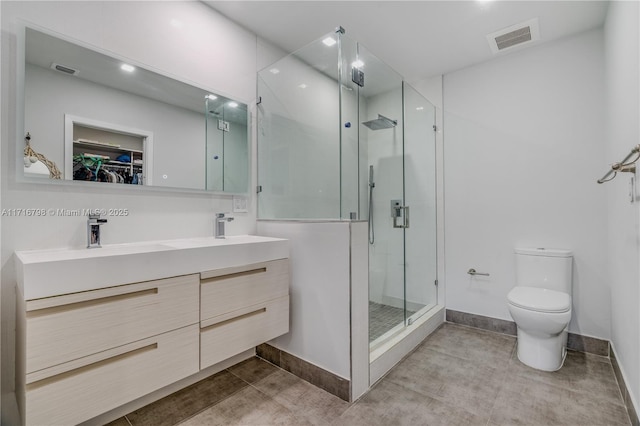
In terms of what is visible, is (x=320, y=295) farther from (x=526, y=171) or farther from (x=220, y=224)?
(x=526, y=171)

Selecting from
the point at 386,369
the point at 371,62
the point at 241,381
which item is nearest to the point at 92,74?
the point at 371,62

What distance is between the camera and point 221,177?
2037mm

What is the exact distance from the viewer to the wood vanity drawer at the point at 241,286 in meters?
1.50

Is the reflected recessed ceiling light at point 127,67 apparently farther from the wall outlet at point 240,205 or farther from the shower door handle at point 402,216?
the shower door handle at point 402,216

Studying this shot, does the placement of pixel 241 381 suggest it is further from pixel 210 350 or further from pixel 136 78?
pixel 136 78

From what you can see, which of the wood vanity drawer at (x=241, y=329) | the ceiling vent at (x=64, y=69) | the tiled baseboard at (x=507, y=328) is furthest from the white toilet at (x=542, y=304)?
the ceiling vent at (x=64, y=69)

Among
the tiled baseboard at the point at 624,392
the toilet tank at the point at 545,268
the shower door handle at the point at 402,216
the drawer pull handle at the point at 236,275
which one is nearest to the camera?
the tiled baseboard at the point at 624,392

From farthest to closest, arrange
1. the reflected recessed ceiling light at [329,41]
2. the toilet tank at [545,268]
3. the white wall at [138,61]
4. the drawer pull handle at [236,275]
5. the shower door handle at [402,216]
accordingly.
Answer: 1. the shower door handle at [402,216]
2. the toilet tank at [545,268]
3. the reflected recessed ceiling light at [329,41]
4. the drawer pull handle at [236,275]
5. the white wall at [138,61]

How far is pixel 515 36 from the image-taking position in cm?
231

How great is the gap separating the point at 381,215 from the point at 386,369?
1.12 metres

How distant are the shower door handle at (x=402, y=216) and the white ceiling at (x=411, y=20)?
1.39 meters

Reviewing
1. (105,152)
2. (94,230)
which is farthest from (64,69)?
(94,230)

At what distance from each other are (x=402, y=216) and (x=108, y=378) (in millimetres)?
2208

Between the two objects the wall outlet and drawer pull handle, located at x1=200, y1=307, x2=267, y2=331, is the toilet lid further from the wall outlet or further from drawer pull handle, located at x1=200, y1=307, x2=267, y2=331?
the wall outlet
